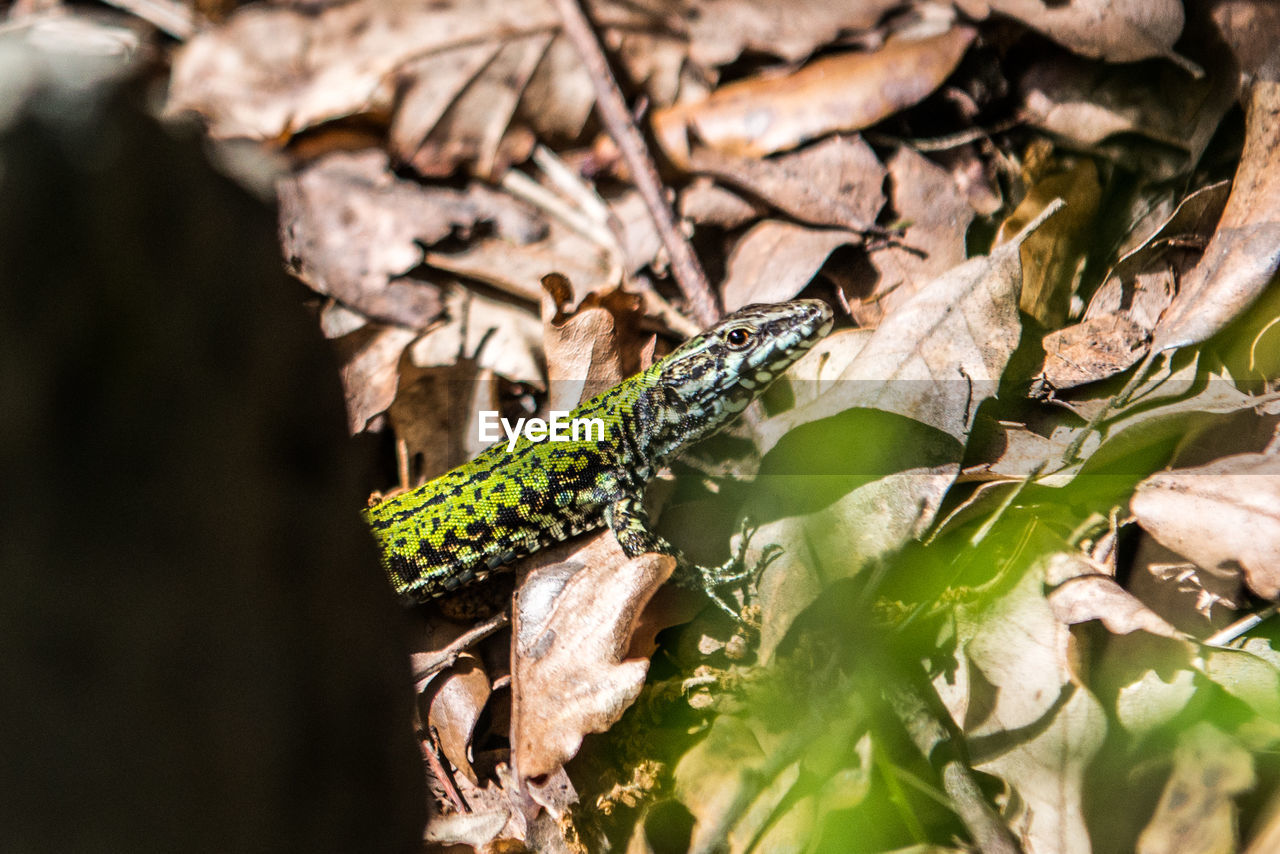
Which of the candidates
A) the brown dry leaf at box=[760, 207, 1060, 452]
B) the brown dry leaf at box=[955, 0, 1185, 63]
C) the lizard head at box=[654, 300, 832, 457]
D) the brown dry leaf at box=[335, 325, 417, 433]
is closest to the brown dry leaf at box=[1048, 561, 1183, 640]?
the brown dry leaf at box=[760, 207, 1060, 452]

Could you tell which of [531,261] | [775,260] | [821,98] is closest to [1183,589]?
[775,260]

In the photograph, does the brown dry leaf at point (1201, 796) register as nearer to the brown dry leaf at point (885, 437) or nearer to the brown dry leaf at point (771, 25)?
the brown dry leaf at point (885, 437)

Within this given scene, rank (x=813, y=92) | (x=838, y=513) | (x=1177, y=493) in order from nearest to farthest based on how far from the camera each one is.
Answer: (x=1177, y=493) → (x=838, y=513) → (x=813, y=92)

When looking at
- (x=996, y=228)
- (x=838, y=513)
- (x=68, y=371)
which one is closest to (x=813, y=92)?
(x=996, y=228)

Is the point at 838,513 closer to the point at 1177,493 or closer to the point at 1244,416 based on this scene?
the point at 1177,493

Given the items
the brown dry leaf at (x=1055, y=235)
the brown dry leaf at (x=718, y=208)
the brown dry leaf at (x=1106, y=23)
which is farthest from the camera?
the brown dry leaf at (x=718, y=208)

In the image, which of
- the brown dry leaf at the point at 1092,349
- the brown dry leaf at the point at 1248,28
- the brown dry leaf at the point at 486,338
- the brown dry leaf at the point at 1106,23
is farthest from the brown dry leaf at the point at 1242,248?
the brown dry leaf at the point at 486,338
